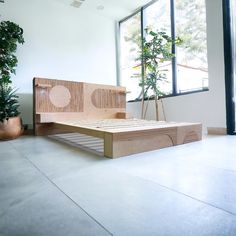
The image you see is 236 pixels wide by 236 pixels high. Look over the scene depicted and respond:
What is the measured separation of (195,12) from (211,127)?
2.09m

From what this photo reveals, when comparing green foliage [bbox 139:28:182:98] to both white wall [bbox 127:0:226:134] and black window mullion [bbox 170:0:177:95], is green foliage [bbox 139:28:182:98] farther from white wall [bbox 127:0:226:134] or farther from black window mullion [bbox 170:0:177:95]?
white wall [bbox 127:0:226:134]

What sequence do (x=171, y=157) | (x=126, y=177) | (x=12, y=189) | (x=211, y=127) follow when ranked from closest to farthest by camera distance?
(x=12, y=189) → (x=126, y=177) → (x=171, y=157) → (x=211, y=127)

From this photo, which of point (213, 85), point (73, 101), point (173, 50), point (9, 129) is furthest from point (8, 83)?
point (213, 85)

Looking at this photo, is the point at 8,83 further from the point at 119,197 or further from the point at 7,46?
the point at 119,197

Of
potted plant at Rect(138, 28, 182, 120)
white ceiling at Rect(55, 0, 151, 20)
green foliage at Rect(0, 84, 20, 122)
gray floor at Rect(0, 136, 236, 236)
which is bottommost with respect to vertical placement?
gray floor at Rect(0, 136, 236, 236)

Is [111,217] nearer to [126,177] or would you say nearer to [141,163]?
[126,177]

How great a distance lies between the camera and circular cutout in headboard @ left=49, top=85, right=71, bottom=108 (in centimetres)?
362

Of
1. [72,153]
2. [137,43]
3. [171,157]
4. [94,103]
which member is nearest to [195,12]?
[137,43]

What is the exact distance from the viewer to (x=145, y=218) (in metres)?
0.75

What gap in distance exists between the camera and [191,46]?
3721 millimetres

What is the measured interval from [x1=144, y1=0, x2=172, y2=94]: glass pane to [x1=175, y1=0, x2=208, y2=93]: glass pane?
0.20m

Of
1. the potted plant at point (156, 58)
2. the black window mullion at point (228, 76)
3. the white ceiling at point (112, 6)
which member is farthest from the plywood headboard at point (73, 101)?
the black window mullion at point (228, 76)

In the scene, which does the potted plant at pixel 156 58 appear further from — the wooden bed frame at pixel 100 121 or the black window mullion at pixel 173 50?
the wooden bed frame at pixel 100 121

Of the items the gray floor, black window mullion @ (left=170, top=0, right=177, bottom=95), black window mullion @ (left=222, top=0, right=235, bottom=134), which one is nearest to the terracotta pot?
the gray floor
